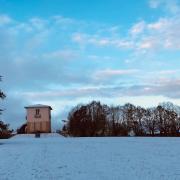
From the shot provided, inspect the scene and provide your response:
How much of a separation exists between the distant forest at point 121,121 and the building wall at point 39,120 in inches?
183

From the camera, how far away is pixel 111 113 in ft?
334

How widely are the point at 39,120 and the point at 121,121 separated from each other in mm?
23620

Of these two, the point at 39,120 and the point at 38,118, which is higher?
the point at 38,118

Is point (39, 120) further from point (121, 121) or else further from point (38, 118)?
point (121, 121)

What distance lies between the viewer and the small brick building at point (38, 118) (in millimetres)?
89000

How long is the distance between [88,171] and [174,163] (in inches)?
194

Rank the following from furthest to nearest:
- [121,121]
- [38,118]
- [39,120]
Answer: [121,121]
[38,118]
[39,120]

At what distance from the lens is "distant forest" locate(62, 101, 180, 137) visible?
85938 millimetres

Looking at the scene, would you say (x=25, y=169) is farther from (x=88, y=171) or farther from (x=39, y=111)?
(x=39, y=111)

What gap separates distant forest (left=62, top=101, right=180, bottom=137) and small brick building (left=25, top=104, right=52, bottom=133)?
4.76 meters

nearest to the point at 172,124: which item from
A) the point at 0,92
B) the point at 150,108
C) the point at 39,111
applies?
the point at 150,108

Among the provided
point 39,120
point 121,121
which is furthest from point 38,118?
point 121,121

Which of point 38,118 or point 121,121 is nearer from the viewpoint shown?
point 38,118

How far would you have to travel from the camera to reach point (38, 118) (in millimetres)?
90438
